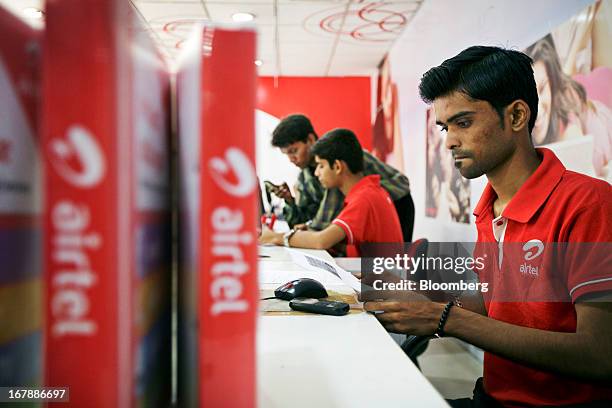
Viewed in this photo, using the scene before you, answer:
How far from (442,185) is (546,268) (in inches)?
90.9

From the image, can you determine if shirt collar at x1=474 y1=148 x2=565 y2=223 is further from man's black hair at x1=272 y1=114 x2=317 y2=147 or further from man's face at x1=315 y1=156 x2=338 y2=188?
man's black hair at x1=272 y1=114 x2=317 y2=147

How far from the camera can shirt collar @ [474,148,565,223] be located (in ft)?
2.97

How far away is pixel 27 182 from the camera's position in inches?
10.6

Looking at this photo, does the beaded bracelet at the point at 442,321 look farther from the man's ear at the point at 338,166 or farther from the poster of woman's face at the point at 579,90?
the man's ear at the point at 338,166

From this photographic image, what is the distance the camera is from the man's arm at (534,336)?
722 millimetres

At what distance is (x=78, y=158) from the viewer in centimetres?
24

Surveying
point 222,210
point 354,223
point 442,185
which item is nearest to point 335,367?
point 222,210

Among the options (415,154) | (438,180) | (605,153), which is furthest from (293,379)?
(415,154)

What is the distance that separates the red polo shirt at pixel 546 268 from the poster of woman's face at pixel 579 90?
66 centimetres

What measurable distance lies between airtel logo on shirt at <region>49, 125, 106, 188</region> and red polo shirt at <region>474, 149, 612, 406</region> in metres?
0.77

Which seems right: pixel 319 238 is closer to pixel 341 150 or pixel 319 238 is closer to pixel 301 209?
pixel 341 150

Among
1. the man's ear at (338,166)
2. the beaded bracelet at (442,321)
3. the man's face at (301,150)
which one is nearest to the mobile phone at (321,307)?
the beaded bracelet at (442,321)

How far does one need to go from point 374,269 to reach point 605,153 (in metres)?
0.83

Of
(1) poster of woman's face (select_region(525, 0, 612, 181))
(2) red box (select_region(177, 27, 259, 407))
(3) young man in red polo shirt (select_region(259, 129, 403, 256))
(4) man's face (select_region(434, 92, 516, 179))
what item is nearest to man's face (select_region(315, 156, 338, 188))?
(3) young man in red polo shirt (select_region(259, 129, 403, 256))
